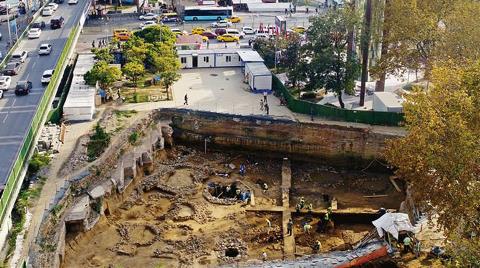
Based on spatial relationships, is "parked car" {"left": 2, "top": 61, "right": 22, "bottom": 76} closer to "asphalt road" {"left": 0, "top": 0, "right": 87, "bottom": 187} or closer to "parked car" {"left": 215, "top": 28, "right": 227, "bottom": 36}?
"asphalt road" {"left": 0, "top": 0, "right": 87, "bottom": 187}

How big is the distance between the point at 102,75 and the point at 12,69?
8634mm

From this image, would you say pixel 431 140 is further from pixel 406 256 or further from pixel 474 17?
pixel 474 17

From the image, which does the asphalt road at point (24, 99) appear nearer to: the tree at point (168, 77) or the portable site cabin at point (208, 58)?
the tree at point (168, 77)

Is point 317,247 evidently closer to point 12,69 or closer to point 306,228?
point 306,228

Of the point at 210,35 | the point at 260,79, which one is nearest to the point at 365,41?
the point at 260,79

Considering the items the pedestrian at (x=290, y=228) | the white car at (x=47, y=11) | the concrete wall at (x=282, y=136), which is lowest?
the pedestrian at (x=290, y=228)

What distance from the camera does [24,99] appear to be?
192 feet

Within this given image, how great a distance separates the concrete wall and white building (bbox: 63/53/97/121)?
273 inches

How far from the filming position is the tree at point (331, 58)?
211 feet

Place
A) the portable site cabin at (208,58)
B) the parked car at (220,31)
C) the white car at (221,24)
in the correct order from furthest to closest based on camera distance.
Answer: the white car at (221,24)
the parked car at (220,31)
the portable site cabin at (208,58)

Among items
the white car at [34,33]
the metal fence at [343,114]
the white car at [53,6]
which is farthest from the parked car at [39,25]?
the metal fence at [343,114]

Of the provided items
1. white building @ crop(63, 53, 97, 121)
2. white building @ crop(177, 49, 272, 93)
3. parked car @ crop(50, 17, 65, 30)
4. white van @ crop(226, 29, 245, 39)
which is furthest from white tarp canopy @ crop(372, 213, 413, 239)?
white van @ crop(226, 29, 245, 39)

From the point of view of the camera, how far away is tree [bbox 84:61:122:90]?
216 ft

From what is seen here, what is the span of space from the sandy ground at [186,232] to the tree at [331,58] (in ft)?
38.0
